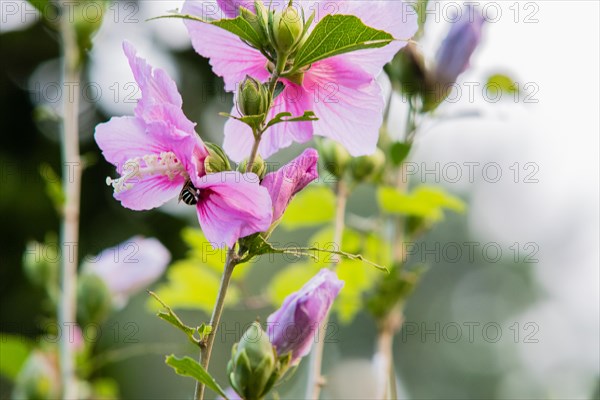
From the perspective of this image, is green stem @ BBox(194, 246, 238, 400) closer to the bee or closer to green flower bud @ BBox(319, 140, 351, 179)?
the bee

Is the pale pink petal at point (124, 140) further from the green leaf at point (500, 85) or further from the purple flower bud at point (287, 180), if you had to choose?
the green leaf at point (500, 85)

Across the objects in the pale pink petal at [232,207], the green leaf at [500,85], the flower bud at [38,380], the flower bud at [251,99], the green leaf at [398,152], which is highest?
the flower bud at [251,99]

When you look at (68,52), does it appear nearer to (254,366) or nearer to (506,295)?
(254,366)

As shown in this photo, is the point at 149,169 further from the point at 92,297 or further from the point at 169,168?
the point at 92,297

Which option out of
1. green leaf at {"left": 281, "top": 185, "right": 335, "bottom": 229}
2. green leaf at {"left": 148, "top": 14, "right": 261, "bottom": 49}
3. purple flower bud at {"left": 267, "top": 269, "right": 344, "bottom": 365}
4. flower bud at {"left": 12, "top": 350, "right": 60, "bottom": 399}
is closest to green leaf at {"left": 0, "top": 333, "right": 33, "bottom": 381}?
flower bud at {"left": 12, "top": 350, "right": 60, "bottom": 399}

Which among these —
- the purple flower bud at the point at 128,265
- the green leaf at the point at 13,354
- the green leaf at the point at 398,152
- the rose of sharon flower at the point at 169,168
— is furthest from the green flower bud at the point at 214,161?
the green leaf at the point at 13,354
